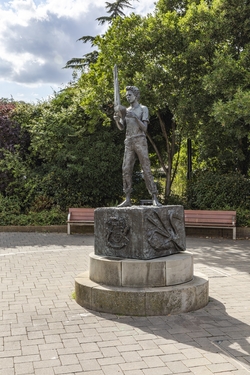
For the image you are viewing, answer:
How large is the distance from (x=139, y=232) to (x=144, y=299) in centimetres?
102

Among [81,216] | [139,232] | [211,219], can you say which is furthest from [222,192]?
[139,232]

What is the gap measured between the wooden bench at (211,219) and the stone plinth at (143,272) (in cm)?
678

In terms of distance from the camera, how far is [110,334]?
5.22 m

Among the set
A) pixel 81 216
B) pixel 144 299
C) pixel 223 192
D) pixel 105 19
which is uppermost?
pixel 105 19

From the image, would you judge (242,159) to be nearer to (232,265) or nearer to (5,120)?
(232,265)

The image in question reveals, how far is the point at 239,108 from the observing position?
11.7m

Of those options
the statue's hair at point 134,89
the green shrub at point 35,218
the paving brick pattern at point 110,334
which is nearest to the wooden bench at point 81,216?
the green shrub at point 35,218

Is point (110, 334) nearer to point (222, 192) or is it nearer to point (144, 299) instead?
point (144, 299)

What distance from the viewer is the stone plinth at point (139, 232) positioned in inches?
253

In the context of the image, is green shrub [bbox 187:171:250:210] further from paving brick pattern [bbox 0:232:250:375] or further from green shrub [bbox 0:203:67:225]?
paving brick pattern [bbox 0:232:250:375]

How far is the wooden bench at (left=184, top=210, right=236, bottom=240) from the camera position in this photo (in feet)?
42.4

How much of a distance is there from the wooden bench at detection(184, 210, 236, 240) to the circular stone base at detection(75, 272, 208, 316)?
687cm

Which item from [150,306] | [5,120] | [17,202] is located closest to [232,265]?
[150,306]

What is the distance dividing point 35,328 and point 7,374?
128 cm
